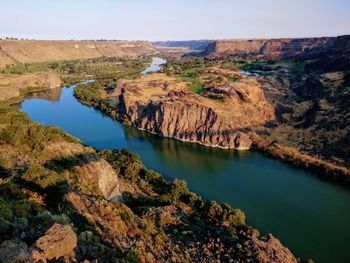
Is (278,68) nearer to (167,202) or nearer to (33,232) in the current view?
(167,202)

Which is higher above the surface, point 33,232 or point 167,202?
point 33,232

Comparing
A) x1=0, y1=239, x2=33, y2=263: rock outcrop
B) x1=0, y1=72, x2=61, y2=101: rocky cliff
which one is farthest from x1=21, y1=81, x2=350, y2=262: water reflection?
x1=0, y1=72, x2=61, y2=101: rocky cliff

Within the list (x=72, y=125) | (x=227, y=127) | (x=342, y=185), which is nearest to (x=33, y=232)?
(x=342, y=185)

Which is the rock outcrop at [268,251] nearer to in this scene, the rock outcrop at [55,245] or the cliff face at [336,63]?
the rock outcrop at [55,245]

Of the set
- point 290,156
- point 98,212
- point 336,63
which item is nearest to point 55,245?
point 98,212

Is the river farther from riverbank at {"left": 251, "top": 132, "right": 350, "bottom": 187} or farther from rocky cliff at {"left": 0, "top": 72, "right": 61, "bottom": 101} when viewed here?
rocky cliff at {"left": 0, "top": 72, "right": 61, "bottom": 101}

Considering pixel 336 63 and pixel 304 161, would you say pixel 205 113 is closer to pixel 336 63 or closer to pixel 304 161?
pixel 304 161

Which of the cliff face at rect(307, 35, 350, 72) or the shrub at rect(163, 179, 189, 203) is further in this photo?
the cliff face at rect(307, 35, 350, 72)
